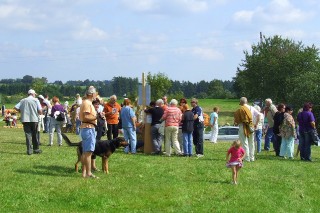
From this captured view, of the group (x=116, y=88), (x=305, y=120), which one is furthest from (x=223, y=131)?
(x=116, y=88)

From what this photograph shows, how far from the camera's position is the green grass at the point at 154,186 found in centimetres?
941

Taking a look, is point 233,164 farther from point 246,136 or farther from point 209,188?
point 246,136

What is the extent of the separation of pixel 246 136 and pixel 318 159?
11.8 ft

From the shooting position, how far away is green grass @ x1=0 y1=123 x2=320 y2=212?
9.41 meters

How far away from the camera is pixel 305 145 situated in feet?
56.4

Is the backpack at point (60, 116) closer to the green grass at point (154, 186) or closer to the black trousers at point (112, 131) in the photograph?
the black trousers at point (112, 131)

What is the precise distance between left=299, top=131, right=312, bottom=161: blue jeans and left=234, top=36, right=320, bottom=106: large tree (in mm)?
42453

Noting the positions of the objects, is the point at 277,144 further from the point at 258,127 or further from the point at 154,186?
the point at 154,186

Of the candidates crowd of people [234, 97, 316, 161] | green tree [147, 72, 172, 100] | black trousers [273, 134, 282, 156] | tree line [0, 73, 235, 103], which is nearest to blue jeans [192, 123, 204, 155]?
crowd of people [234, 97, 316, 161]

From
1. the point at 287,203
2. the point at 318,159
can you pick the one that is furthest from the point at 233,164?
the point at 318,159

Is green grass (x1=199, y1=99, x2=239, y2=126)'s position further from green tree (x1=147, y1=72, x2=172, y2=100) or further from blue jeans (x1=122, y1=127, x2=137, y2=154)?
blue jeans (x1=122, y1=127, x2=137, y2=154)

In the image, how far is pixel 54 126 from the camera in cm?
1825

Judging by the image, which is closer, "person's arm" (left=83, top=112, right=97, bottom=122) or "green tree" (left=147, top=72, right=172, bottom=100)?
"person's arm" (left=83, top=112, right=97, bottom=122)

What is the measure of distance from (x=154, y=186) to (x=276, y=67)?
5421 cm
